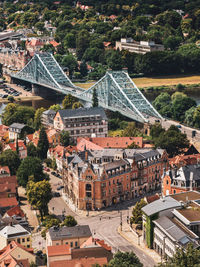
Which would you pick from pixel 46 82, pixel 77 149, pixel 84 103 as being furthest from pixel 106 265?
pixel 46 82

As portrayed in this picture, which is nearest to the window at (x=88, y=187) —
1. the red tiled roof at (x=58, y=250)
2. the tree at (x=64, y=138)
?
the red tiled roof at (x=58, y=250)

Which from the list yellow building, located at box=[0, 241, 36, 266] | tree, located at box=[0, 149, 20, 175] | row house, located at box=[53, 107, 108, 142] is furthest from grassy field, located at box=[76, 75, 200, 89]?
yellow building, located at box=[0, 241, 36, 266]

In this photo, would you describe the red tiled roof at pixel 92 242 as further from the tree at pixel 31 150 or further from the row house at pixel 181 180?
the tree at pixel 31 150

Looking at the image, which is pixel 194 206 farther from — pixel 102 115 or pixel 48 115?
pixel 48 115

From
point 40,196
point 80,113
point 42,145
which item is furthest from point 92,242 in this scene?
point 80,113

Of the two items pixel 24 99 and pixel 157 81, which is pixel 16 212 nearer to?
pixel 24 99
